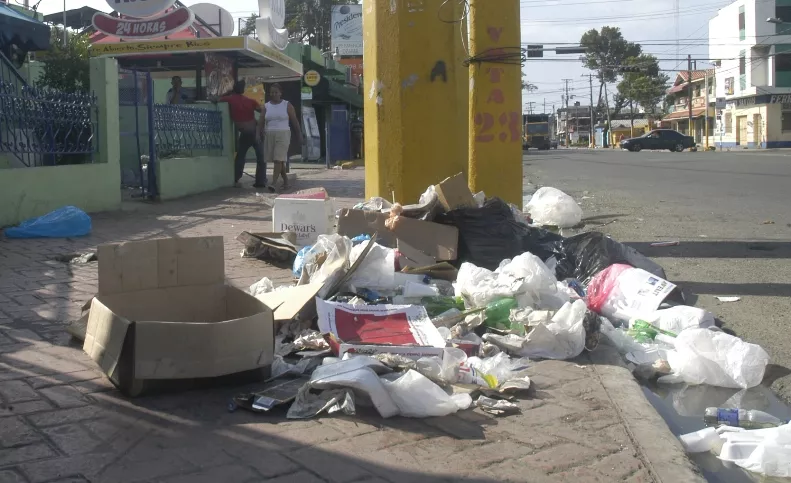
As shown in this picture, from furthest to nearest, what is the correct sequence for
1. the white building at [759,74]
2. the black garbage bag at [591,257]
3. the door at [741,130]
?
the door at [741,130], the white building at [759,74], the black garbage bag at [591,257]

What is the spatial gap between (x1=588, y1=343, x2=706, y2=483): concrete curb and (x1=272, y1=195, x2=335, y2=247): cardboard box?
122 inches

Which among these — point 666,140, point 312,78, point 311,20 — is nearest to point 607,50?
point 666,140

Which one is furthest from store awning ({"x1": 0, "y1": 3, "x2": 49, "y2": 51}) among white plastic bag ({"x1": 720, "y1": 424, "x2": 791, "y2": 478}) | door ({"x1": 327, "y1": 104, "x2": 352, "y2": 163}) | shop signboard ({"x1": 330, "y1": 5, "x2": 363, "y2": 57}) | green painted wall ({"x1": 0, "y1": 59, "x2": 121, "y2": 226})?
shop signboard ({"x1": 330, "y1": 5, "x2": 363, "y2": 57})

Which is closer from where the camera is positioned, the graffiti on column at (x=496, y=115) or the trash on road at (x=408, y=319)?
the trash on road at (x=408, y=319)

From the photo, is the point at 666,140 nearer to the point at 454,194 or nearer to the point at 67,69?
the point at 67,69

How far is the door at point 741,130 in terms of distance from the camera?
183 feet

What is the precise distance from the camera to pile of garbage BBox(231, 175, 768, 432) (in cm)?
316

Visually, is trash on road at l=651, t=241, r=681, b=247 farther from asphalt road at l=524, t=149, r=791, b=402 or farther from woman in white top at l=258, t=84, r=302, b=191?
woman in white top at l=258, t=84, r=302, b=191

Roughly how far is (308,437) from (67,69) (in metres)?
8.96

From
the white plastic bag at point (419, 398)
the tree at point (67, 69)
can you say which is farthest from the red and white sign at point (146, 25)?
the white plastic bag at point (419, 398)

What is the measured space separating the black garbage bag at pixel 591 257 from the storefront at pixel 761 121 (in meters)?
52.1

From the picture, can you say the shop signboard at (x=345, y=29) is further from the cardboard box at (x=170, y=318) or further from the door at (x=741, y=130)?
the cardboard box at (x=170, y=318)

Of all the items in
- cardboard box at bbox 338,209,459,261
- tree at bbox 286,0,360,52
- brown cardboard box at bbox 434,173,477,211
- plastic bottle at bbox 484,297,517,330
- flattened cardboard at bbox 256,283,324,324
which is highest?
tree at bbox 286,0,360,52

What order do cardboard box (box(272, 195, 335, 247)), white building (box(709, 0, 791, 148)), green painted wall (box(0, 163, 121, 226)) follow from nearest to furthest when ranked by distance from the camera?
1. cardboard box (box(272, 195, 335, 247))
2. green painted wall (box(0, 163, 121, 226))
3. white building (box(709, 0, 791, 148))
